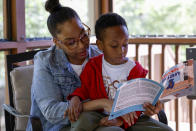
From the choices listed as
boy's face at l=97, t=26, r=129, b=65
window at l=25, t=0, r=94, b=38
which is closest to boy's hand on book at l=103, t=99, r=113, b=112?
boy's face at l=97, t=26, r=129, b=65

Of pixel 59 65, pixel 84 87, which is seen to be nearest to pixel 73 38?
pixel 59 65

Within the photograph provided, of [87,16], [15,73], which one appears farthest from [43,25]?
[15,73]

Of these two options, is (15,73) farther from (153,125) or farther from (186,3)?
(186,3)

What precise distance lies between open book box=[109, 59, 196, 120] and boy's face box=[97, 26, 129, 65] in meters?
0.27

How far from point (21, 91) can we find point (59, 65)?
410mm

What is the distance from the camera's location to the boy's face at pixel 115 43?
151cm

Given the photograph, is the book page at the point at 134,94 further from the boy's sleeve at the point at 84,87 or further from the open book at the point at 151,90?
Result: the boy's sleeve at the point at 84,87

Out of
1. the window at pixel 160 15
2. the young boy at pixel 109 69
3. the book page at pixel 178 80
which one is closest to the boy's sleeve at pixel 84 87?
the young boy at pixel 109 69

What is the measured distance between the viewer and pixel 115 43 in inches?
59.4

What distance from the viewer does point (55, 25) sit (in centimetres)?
164

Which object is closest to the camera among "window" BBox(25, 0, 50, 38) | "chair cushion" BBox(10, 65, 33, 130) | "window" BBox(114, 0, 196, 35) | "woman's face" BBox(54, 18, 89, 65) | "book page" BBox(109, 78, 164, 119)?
"book page" BBox(109, 78, 164, 119)

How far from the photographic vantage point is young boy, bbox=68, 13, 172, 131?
1.51 metres

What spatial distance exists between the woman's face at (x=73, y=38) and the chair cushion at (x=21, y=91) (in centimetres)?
41

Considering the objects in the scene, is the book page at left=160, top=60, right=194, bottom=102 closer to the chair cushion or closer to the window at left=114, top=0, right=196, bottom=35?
the chair cushion
